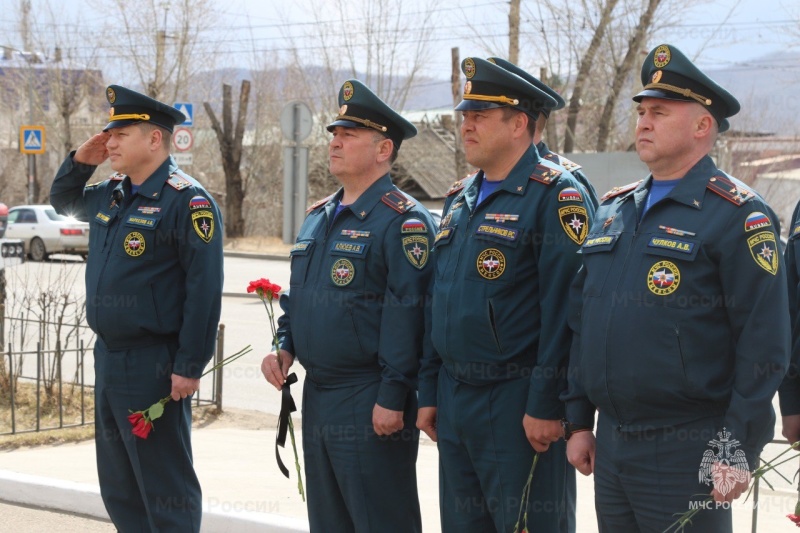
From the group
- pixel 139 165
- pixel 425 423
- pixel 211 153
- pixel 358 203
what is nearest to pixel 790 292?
pixel 425 423

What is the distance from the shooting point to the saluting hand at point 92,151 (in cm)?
506

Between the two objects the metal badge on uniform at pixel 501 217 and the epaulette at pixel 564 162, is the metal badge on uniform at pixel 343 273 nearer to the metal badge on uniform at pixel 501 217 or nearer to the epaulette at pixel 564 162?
the metal badge on uniform at pixel 501 217

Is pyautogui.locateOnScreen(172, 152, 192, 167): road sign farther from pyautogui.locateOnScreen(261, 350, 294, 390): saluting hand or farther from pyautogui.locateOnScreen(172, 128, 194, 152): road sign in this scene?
pyautogui.locateOnScreen(261, 350, 294, 390): saluting hand

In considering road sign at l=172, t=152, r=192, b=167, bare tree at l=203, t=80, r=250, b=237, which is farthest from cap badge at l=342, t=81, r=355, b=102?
bare tree at l=203, t=80, r=250, b=237

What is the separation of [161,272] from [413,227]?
4.03ft

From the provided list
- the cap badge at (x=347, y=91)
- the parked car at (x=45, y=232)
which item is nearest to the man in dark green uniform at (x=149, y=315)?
the cap badge at (x=347, y=91)

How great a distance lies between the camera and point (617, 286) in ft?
10.8

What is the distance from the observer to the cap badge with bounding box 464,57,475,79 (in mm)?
3988

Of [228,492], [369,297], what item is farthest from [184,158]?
[369,297]

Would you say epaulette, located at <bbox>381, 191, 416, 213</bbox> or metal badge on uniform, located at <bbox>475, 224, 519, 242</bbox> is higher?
epaulette, located at <bbox>381, 191, 416, 213</bbox>

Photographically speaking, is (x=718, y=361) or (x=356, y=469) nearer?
(x=718, y=361)

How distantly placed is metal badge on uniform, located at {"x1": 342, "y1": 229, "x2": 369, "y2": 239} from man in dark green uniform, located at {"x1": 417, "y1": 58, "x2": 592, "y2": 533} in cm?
46

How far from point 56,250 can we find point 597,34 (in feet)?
44.9

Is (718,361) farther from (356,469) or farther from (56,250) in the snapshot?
(56,250)
